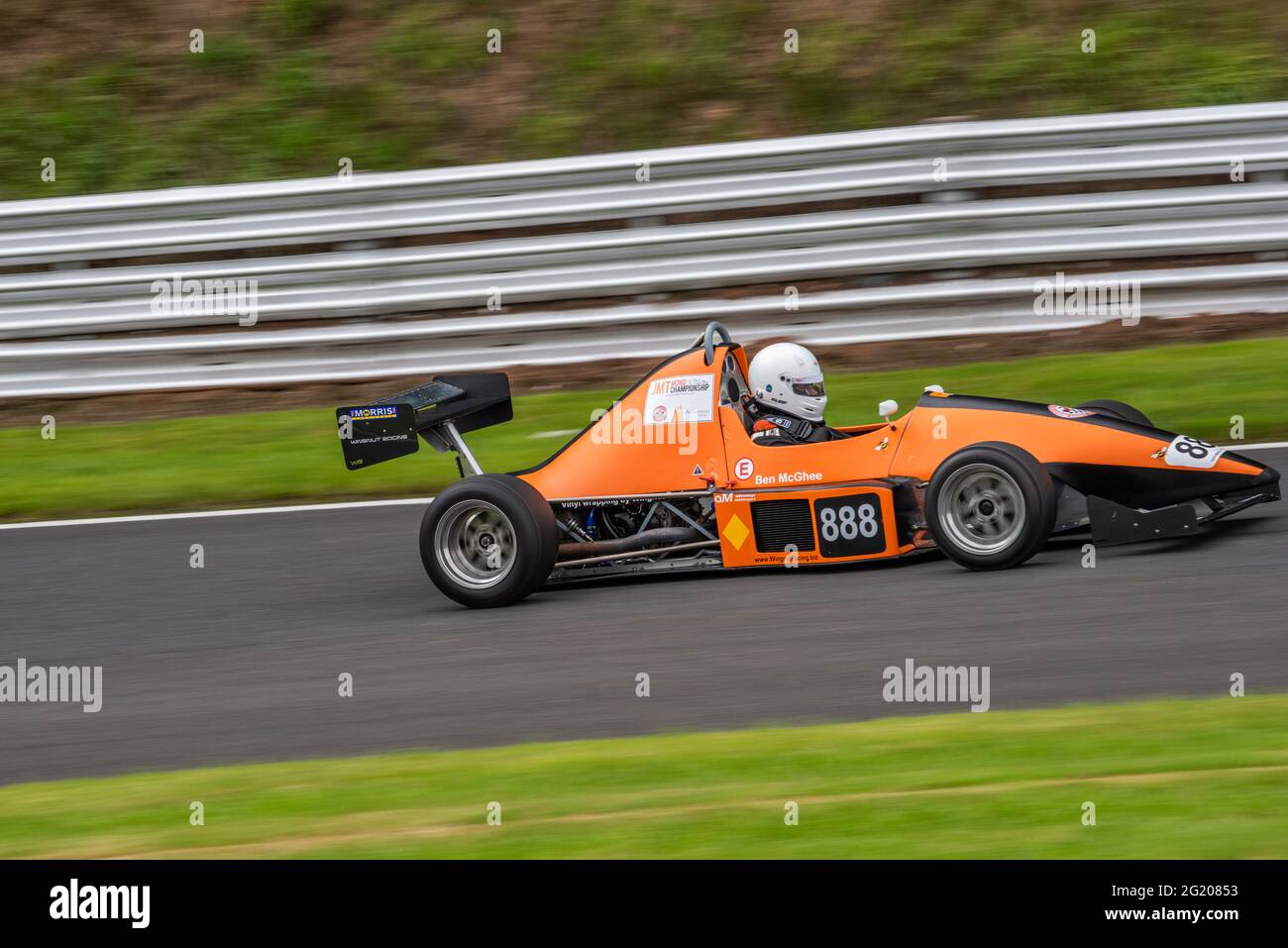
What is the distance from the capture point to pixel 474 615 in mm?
→ 8180

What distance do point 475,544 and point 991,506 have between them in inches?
100

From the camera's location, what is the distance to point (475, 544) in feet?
27.4

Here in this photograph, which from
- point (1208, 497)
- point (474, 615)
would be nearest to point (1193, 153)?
point (1208, 497)

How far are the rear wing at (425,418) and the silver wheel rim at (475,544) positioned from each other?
327 millimetres

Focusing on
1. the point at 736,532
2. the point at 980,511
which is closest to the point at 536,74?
the point at 736,532

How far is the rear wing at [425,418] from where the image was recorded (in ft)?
27.8

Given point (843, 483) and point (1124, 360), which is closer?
point (843, 483)

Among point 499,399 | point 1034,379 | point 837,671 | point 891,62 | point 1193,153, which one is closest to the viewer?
point 837,671

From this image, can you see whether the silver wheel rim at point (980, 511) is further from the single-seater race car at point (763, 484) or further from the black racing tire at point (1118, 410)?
the black racing tire at point (1118, 410)

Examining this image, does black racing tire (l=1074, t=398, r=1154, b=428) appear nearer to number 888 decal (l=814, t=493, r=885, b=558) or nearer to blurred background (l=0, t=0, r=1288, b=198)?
number 888 decal (l=814, t=493, r=885, b=558)

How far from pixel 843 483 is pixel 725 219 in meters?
5.33

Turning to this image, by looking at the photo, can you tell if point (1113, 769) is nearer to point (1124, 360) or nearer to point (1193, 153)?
point (1124, 360)

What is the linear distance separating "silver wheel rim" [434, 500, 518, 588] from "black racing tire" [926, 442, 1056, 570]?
210 centimetres

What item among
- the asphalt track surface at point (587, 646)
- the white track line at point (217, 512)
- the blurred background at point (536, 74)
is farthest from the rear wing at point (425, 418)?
the blurred background at point (536, 74)
